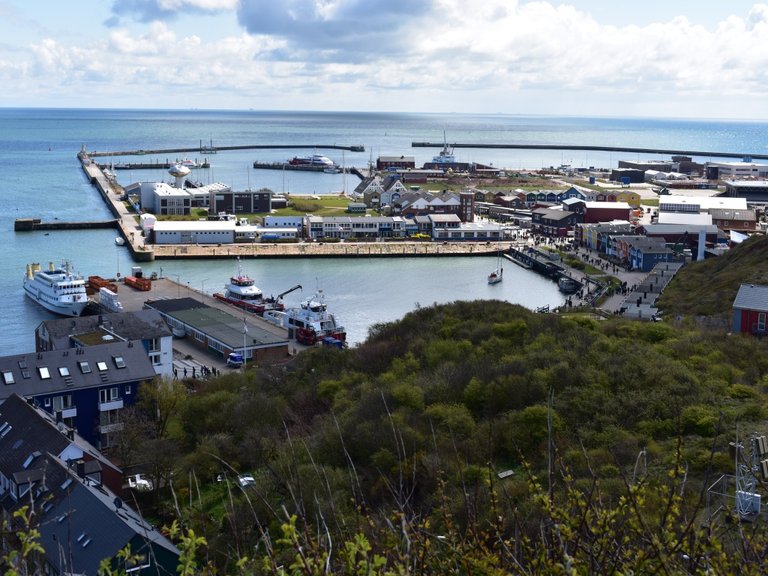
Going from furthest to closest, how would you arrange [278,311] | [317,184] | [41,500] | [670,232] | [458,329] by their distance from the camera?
[317,184] → [670,232] → [278,311] → [458,329] → [41,500]

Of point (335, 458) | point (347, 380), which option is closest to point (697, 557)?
point (335, 458)

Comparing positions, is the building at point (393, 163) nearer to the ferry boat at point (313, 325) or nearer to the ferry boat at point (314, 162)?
the ferry boat at point (314, 162)

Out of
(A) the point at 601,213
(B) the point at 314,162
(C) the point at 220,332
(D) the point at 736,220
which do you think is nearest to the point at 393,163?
(B) the point at 314,162

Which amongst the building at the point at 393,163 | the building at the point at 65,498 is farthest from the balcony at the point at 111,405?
the building at the point at 393,163

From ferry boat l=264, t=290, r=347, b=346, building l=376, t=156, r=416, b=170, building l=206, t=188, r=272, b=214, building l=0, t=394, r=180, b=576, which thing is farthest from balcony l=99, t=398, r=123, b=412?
building l=376, t=156, r=416, b=170

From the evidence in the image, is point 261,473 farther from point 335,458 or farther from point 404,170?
point 404,170

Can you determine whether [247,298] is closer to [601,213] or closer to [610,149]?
[601,213]
